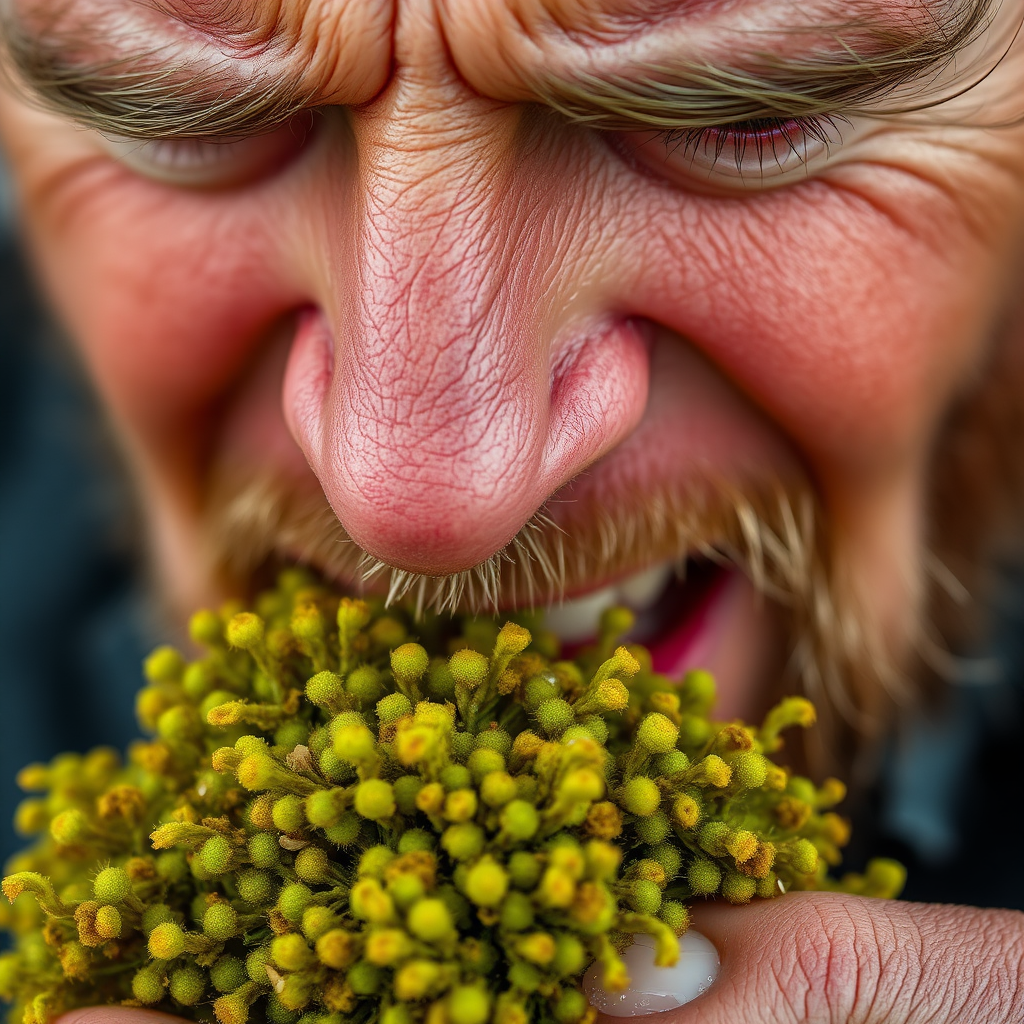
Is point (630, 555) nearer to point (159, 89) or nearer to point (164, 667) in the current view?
point (164, 667)

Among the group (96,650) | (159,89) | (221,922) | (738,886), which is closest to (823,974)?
(738,886)

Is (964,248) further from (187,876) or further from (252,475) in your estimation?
(187,876)

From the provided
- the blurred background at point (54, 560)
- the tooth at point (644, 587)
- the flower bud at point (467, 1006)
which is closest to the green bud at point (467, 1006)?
the flower bud at point (467, 1006)

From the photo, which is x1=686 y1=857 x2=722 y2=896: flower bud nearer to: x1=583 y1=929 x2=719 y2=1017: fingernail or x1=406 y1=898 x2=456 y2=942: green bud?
x1=583 y1=929 x2=719 y2=1017: fingernail

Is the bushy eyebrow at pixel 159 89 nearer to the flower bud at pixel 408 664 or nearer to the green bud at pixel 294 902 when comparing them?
the flower bud at pixel 408 664

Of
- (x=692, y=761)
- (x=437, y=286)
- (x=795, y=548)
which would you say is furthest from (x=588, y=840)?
(x=795, y=548)

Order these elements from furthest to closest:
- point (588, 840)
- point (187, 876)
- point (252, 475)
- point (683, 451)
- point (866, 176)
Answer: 1. point (252, 475)
2. point (683, 451)
3. point (866, 176)
4. point (187, 876)
5. point (588, 840)
